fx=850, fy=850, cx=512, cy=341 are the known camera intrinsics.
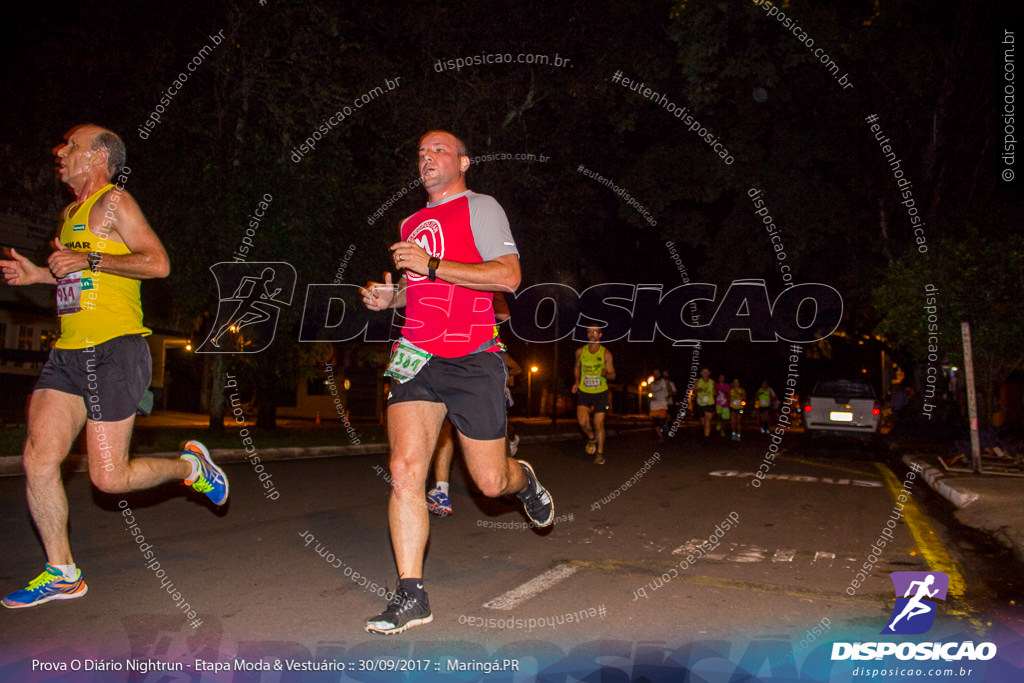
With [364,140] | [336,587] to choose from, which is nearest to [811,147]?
[364,140]

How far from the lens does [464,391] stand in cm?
415

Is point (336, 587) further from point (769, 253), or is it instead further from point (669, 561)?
point (769, 253)

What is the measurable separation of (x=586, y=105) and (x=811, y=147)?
22.8 feet

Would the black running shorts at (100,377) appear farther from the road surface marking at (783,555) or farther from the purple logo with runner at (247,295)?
the purple logo with runner at (247,295)

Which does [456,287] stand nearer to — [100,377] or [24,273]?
[100,377]

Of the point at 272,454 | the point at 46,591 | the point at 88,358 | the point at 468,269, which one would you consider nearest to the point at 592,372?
the point at 272,454

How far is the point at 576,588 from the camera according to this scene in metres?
4.78

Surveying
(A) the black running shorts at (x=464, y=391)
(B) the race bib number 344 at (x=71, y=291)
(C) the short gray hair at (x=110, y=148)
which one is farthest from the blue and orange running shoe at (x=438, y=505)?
(C) the short gray hair at (x=110, y=148)

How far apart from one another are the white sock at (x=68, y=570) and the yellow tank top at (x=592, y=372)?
338 inches

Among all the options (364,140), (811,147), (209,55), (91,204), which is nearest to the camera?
(91,204)

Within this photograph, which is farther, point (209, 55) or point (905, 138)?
point (905, 138)

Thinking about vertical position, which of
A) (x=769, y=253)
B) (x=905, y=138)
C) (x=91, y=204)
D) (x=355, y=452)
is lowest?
(x=355, y=452)

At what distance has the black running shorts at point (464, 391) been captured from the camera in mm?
4145

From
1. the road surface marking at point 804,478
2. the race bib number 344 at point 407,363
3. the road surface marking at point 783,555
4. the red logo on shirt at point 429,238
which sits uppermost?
the red logo on shirt at point 429,238
